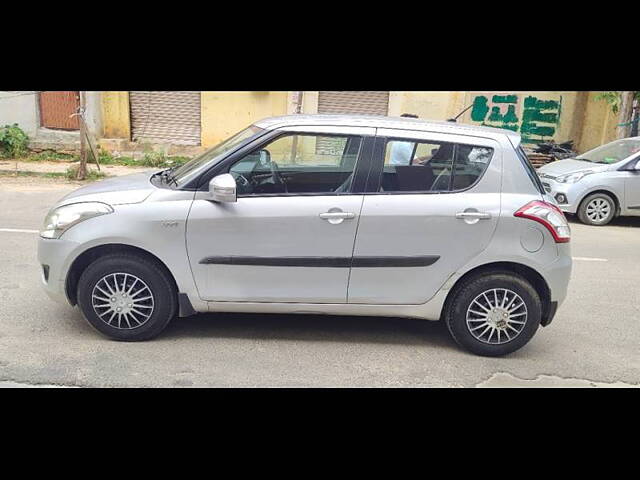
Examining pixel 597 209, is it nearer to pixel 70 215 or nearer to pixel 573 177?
pixel 573 177

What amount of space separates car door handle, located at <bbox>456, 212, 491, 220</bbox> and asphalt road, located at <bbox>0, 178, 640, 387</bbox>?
1063mm

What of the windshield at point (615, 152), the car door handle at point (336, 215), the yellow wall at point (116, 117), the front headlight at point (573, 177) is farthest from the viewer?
the yellow wall at point (116, 117)

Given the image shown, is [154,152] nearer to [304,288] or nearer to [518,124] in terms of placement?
[518,124]

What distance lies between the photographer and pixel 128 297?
158 inches

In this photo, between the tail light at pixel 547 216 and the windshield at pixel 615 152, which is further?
the windshield at pixel 615 152

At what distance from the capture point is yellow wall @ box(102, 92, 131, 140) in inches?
547

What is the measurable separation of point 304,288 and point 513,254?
152 centimetres

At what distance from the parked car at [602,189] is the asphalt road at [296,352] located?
432 centimetres

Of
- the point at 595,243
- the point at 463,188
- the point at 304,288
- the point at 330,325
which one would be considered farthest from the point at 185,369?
the point at 595,243

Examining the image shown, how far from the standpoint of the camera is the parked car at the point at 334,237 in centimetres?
394

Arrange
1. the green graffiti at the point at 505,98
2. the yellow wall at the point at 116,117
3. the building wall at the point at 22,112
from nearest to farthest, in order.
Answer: the building wall at the point at 22,112
the yellow wall at the point at 116,117
the green graffiti at the point at 505,98

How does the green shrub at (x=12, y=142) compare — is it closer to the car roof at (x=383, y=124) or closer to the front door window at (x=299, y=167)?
the car roof at (x=383, y=124)

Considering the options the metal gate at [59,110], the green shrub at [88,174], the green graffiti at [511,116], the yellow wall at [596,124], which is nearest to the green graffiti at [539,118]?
the green graffiti at [511,116]

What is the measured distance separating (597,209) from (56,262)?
8.41 metres
